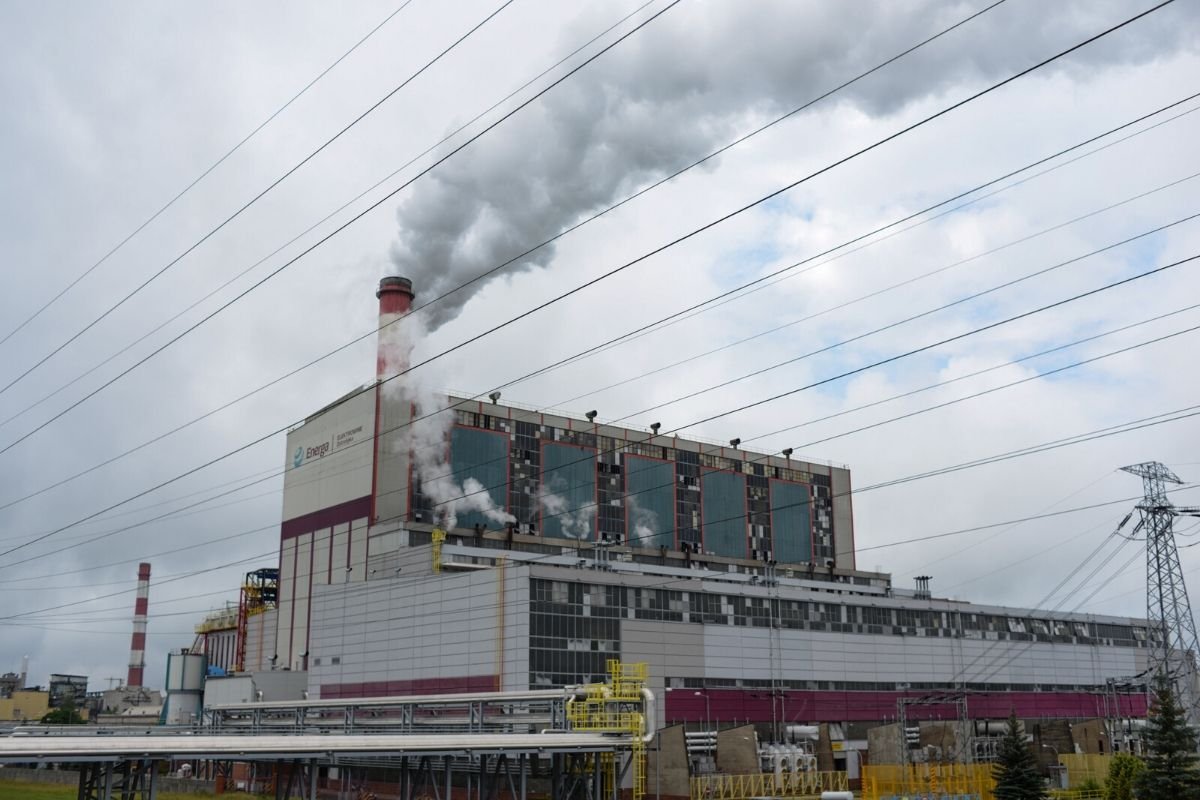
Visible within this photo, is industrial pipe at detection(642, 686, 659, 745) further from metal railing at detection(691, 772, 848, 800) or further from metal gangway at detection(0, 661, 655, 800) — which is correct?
metal railing at detection(691, 772, 848, 800)

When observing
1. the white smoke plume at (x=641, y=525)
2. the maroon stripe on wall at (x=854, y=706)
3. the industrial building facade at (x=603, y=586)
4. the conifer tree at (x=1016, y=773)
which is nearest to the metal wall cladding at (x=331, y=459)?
the industrial building facade at (x=603, y=586)

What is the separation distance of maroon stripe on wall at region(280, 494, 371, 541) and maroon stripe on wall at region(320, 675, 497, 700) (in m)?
17.5

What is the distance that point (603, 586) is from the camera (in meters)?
59.3

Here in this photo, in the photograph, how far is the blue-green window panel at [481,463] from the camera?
282 feet

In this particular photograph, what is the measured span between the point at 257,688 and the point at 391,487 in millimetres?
17271

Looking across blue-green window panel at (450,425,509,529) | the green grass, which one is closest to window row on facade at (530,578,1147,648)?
the green grass

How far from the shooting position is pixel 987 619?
7919 centimetres

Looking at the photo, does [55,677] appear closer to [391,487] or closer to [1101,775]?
[391,487]

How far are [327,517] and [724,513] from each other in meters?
38.1

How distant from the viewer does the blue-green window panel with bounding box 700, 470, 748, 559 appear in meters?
102

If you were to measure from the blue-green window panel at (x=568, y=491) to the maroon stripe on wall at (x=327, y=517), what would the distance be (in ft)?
52.7

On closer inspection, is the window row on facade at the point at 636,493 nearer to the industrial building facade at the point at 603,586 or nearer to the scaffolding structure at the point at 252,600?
the industrial building facade at the point at 603,586

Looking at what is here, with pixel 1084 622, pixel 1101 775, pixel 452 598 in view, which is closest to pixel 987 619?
pixel 1084 622

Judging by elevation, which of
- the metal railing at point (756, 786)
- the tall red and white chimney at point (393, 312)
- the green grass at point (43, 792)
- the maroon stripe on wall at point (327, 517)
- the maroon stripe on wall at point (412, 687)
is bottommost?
the green grass at point (43, 792)
